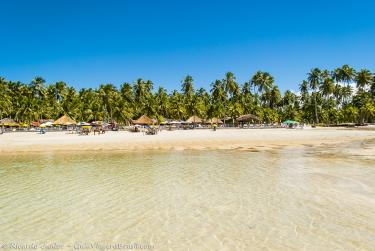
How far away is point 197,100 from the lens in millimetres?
84062

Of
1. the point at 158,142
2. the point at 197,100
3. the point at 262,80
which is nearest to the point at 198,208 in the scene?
the point at 158,142

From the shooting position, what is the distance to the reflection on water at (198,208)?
579cm

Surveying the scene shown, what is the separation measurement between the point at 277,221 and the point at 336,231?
3.75 feet

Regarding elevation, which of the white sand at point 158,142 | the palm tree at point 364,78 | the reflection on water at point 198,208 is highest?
the palm tree at point 364,78

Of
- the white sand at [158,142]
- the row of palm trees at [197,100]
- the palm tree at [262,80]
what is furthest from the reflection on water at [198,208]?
the palm tree at [262,80]

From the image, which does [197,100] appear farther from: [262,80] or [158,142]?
[158,142]

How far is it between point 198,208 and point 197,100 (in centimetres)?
7685

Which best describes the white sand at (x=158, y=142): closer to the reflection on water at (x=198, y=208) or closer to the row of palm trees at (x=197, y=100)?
the reflection on water at (x=198, y=208)

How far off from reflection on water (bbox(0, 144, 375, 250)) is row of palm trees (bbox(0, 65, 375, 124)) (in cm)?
6565

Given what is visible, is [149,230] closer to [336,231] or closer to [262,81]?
[336,231]

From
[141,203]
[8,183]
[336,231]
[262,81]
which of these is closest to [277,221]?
[336,231]

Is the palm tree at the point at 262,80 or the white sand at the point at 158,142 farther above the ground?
the palm tree at the point at 262,80

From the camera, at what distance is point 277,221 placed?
664 cm

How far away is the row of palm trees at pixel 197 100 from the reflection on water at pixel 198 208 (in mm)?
65646
